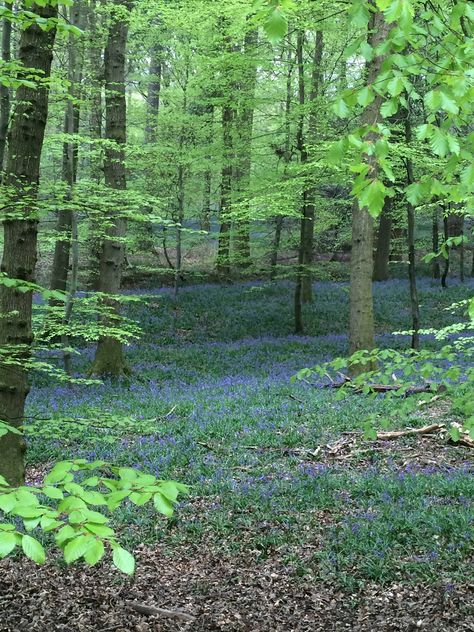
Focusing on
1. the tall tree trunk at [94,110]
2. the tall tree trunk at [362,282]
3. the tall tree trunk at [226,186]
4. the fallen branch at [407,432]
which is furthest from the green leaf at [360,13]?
the tall tree trunk at [226,186]

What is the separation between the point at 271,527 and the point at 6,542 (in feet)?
14.5

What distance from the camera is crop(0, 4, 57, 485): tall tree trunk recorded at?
4.97m

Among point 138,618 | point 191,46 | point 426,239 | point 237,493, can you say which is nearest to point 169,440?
point 237,493

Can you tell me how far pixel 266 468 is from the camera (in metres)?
7.12

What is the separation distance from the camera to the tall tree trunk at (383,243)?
2462cm

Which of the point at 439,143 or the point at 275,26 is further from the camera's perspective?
the point at 439,143

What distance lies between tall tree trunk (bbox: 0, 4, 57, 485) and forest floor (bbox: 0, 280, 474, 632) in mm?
403

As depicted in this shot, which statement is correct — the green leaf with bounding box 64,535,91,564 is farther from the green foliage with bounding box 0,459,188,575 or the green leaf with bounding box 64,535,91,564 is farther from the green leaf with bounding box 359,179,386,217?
the green leaf with bounding box 359,179,386,217

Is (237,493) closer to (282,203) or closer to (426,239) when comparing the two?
(282,203)

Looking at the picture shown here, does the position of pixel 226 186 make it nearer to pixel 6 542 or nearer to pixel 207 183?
pixel 207 183

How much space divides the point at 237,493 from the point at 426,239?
27.5 metres

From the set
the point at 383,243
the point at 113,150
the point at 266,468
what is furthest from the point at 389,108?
the point at 383,243

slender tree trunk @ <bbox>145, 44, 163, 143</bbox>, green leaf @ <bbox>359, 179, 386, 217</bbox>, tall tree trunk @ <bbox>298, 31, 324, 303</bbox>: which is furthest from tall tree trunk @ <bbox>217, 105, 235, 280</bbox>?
green leaf @ <bbox>359, 179, 386, 217</bbox>

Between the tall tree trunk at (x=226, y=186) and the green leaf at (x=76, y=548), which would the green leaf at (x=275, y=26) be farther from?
the tall tree trunk at (x=226, y=186)
